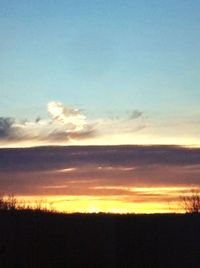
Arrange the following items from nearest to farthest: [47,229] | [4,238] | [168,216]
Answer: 1. [4,238]
2. [47,229]
3. [168,216]

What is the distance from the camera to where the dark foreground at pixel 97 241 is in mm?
31188

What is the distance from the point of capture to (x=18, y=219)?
41.8m

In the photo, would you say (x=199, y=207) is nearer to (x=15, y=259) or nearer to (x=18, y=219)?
(x=18, y=219)

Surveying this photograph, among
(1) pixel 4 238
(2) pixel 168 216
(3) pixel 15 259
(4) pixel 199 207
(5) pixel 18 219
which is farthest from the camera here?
(4) pixel 199 207

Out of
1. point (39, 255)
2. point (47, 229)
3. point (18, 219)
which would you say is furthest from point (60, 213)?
point (39, 255)

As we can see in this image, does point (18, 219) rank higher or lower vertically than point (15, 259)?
higher

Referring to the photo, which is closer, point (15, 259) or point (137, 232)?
point (15, 259)

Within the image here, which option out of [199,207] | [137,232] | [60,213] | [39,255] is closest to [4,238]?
[39,255]

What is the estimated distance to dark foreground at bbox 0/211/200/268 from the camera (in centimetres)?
3119

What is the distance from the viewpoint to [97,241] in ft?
118

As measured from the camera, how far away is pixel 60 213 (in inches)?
1821

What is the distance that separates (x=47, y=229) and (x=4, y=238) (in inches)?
158

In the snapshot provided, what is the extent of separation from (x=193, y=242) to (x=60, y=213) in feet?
40.5

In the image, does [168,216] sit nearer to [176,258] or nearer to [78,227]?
[78,227]
